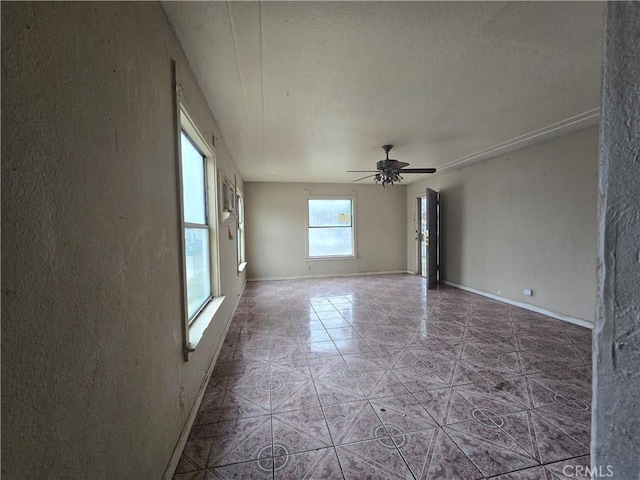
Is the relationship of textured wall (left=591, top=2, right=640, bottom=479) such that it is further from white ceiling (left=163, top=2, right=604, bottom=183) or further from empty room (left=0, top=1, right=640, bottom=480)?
white ceiling (left=163, top=2, right=604, bottom=183)

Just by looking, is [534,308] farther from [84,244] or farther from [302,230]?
[84,244]

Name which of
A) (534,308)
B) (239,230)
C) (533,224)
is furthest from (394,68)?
(239,230)

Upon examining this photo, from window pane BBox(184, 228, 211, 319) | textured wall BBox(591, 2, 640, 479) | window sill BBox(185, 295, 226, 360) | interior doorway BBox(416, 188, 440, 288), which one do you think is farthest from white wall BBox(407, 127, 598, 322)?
window pane BBox(184, 228, 211, 319)

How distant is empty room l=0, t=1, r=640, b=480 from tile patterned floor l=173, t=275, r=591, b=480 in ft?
0.06

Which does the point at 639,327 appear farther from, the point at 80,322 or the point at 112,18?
the point at 112,18

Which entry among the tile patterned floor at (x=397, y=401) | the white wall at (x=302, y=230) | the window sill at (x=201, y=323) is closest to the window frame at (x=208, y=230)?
the window sill at (x=201, y=323)

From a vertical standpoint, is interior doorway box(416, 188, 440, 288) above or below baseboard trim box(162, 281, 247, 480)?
above

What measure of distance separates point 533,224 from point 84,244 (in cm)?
488

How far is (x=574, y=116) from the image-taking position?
291 centimetres

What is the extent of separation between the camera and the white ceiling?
1507 mm

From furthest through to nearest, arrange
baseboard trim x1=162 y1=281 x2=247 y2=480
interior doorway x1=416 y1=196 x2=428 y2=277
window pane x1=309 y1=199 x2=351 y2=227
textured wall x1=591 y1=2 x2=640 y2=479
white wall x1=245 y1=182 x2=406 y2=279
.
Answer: window pane x1=309 y1=199 x2=351 y2=227 < interior doorway x1=416 y1=196 x2=428 y2=277 < white wall x1=245 y1=182 x2=406 y2=279 < baseboard trim x1=162 y1=281 x2=247 y2=480 < textured wall x1=591 y1=2 x2=640 y2=479

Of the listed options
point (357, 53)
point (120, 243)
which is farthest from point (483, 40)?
point (120, 243)

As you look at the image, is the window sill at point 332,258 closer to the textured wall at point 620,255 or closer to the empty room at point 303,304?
the empty room at point 303,304

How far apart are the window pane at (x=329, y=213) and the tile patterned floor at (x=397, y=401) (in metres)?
3.67
